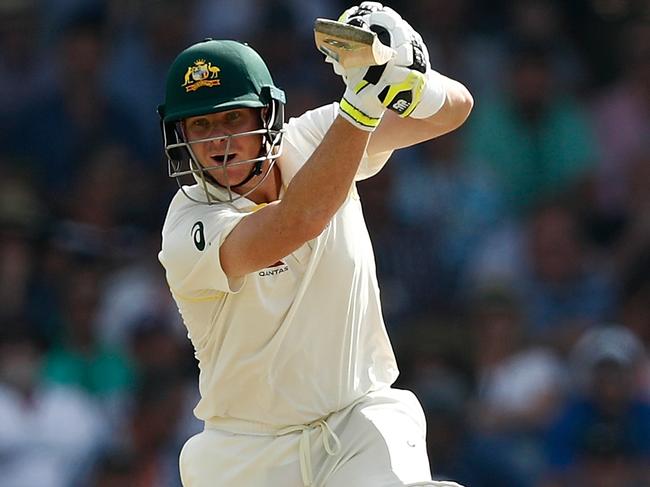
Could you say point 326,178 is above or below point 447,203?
above

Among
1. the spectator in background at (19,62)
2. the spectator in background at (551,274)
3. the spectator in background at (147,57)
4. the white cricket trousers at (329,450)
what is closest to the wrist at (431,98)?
the white cricket trousers at (329,450)

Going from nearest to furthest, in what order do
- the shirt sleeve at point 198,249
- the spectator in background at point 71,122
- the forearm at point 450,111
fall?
the shirt sleeve at point 198,249 → the forearm at point 450,111 → the spectator in background at point 71,122

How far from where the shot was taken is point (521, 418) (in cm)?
698

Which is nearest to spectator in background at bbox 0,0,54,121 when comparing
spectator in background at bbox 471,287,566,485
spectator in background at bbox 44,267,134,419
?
spectator in background at bbox 44,267,134,419

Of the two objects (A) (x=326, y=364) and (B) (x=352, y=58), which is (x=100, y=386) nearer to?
(A) (x=326, y=364)

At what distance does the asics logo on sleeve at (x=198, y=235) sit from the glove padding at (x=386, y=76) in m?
0.57

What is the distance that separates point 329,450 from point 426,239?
372 cm

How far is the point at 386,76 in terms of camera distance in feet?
12.1

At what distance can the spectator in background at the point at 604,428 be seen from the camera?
661 centimetres

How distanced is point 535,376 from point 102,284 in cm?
226

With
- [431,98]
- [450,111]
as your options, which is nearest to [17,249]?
[450,111]

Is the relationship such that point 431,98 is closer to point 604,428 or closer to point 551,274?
point 604,428

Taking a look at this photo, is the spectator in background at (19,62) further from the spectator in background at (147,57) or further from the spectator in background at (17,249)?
the spectator in background at (17,249)

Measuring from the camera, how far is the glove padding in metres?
3.65
